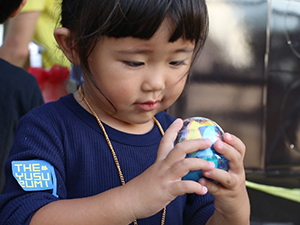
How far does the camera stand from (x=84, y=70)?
51.2 inches

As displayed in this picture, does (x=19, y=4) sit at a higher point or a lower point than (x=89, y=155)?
higher

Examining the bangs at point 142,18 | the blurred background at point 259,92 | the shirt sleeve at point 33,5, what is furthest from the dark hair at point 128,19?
the shirt sleeve at point 33,5

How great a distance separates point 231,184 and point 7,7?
1.28m

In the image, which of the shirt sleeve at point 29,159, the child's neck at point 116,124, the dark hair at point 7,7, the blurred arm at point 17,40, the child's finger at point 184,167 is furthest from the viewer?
the blurred arm at point 17,40

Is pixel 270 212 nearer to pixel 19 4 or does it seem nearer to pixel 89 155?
pixel 89 155

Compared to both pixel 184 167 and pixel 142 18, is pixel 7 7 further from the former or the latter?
pixel 184 167

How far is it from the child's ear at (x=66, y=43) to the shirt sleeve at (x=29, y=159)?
0.26 meters

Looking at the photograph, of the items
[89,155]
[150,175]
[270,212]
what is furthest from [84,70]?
[270,212]

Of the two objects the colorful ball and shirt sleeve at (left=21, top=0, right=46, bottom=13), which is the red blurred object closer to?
shirt sleeve at (left=21, top=0, right=46, bottom=13)

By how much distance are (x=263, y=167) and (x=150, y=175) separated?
1451mm

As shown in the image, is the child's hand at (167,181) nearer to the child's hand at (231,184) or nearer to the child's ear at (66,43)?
the child's hand at (231,184)

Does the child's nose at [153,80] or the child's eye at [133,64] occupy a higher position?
the child's eye at [133,64]

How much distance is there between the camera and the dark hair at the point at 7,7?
1649 mm

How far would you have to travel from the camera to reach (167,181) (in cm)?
102
